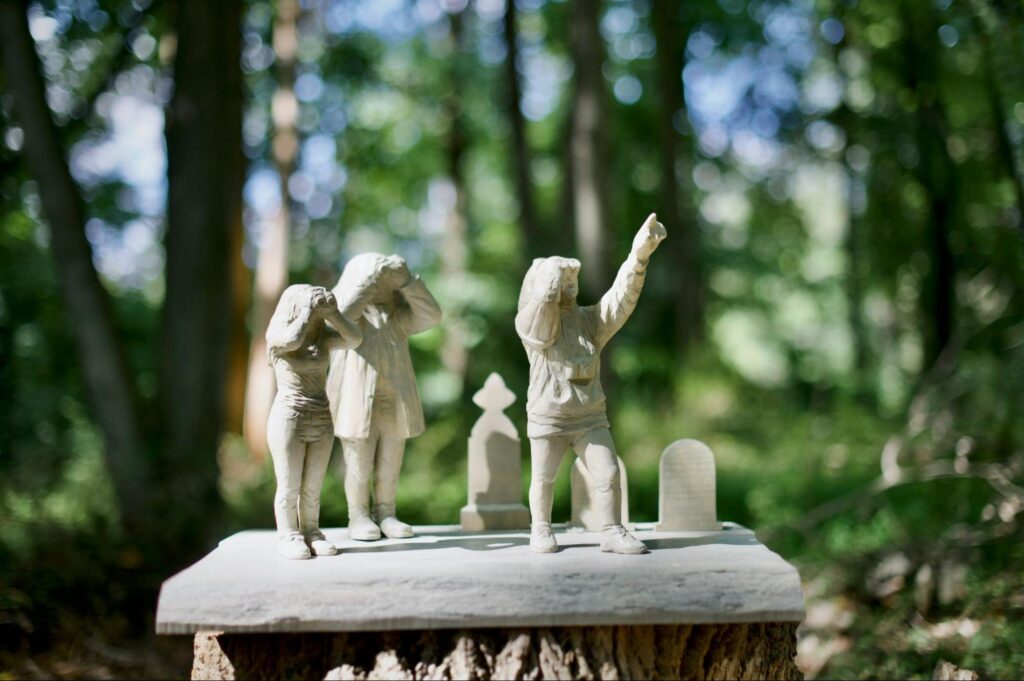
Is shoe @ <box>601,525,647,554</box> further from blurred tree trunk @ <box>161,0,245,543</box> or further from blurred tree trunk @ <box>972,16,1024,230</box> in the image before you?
blurred tree trunk @ <box>972,16,1024,230</box>

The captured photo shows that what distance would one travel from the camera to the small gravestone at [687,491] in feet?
16.6

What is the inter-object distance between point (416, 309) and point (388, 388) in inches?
17.0

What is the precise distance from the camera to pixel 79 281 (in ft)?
23.7

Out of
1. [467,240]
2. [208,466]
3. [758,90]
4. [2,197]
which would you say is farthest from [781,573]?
[758,90]

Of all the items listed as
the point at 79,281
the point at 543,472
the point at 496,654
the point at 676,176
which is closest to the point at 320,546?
the point at 496,654

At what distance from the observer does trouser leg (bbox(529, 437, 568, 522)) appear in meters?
4.54

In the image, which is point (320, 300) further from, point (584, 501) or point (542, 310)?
point (584, 501)

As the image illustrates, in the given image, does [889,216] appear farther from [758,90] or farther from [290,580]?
[290,580]

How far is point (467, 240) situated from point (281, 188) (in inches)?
135

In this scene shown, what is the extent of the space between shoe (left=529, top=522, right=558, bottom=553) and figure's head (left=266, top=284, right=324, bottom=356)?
4.73 feet

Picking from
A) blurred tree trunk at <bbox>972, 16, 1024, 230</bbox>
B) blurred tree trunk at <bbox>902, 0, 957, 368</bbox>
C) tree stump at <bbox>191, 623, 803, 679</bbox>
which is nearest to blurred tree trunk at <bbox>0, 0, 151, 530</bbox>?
tree stump at <bbox>191, 623, 803, 679</bbox>

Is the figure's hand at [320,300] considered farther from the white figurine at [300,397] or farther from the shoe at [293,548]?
the shoe at [293,548]

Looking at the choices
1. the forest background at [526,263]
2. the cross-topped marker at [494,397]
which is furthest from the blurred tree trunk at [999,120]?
the cross-topped marker at [494,397]

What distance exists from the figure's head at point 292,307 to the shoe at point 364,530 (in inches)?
41.4
